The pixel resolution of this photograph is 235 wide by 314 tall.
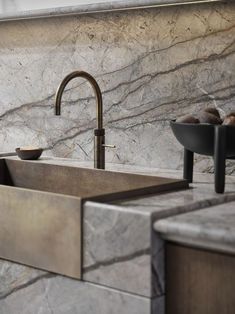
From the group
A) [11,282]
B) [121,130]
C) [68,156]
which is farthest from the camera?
[68,156]

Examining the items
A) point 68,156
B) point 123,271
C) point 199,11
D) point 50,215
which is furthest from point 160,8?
point 123,271

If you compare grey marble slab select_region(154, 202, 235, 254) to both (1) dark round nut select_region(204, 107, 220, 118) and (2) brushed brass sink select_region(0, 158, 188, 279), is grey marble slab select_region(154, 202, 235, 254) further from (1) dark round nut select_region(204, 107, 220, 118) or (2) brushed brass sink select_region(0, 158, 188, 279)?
(1) dark round nut select_region(204, 107, 220, 118)

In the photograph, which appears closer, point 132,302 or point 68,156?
point 132,302

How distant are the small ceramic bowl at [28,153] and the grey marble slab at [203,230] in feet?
3.13

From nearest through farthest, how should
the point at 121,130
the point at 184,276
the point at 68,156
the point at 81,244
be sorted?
the point at 184,276 < the point at 81,244 < the point at 121,130 < the point at 68,156

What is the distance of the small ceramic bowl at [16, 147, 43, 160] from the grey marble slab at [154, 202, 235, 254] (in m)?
0.95

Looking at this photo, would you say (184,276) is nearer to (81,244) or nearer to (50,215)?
(81,244)

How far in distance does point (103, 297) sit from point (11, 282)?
0.33m

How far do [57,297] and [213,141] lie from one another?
535 mm

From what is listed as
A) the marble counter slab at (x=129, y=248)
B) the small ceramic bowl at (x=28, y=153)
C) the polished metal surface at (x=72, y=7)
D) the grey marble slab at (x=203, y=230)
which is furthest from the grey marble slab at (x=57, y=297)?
the polished metal surface at (x=72, y=7)

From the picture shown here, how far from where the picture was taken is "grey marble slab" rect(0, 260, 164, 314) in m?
1.33

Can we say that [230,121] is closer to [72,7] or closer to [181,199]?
[181,199]

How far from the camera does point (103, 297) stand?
138 centimetres

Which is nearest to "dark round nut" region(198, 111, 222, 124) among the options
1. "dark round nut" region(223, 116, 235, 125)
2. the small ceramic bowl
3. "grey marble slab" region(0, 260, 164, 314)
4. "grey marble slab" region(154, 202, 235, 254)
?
"dark round nut" region(223, 116, 235, 125)
